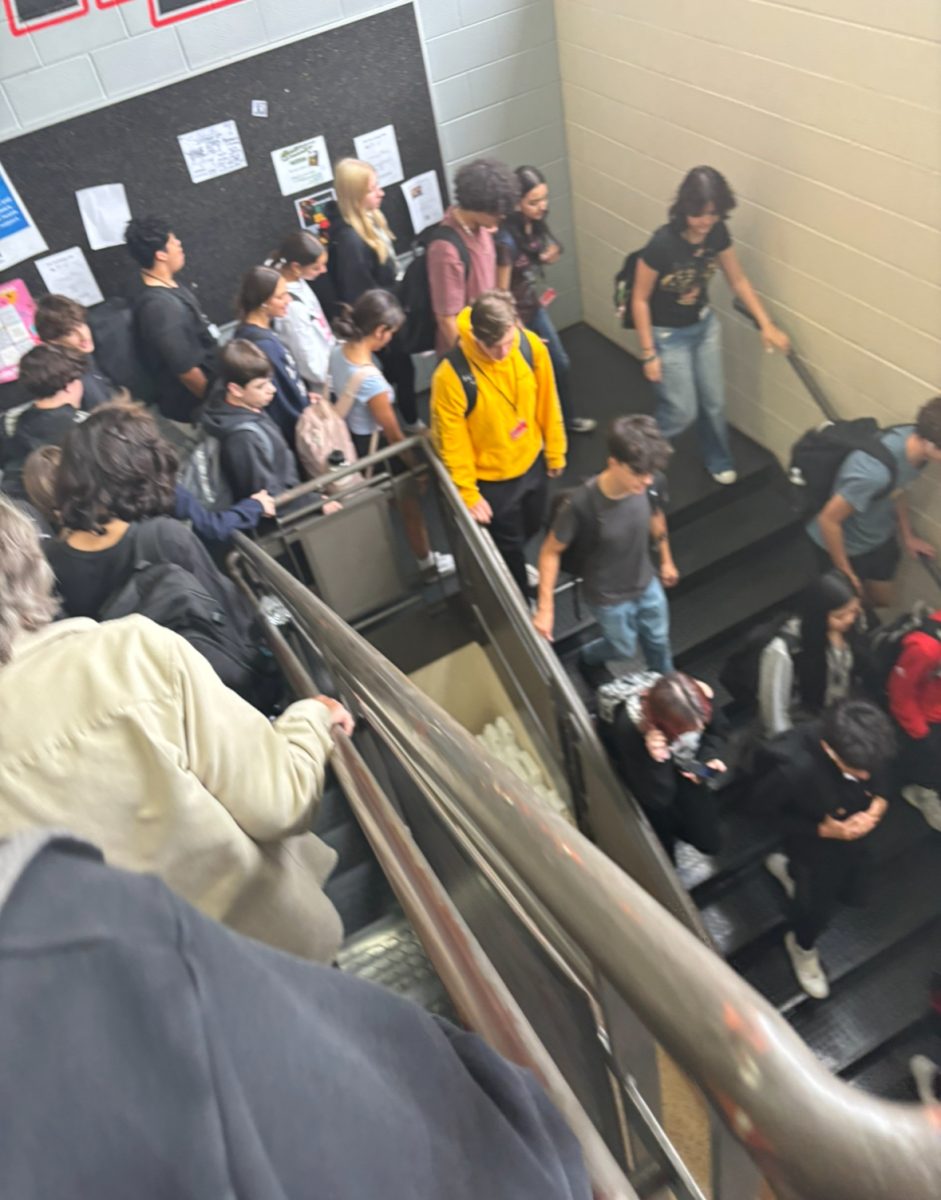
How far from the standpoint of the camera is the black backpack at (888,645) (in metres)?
3.05

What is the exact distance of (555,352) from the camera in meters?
4.30

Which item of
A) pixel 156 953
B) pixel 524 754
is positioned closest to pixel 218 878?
pixel 156 953

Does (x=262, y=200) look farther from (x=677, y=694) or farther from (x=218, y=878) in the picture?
(x=218, y=878)

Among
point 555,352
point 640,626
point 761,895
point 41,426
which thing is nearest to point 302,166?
point 555,352

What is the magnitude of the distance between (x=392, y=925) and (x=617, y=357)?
13.8ft

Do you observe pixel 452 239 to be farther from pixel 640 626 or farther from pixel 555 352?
pixel 640 626

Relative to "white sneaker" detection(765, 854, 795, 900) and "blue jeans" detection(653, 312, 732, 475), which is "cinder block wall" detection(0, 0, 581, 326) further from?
"white sneaker" detection(765, 854, 795, 900)

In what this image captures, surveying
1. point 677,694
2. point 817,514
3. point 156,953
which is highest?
point 156,953

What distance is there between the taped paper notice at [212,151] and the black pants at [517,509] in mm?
2134

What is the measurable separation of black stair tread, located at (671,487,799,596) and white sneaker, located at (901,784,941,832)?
133 centimetres

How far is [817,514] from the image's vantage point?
11.3 feet

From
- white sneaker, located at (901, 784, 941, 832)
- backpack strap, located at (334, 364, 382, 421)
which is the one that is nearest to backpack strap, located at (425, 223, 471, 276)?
backpack strap, located at (334, 364, 382, 421)

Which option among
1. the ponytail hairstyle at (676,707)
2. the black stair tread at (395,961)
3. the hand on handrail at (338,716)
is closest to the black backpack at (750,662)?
the ponytail hairstyle at (676,707)

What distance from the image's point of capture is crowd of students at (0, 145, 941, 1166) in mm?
1165
